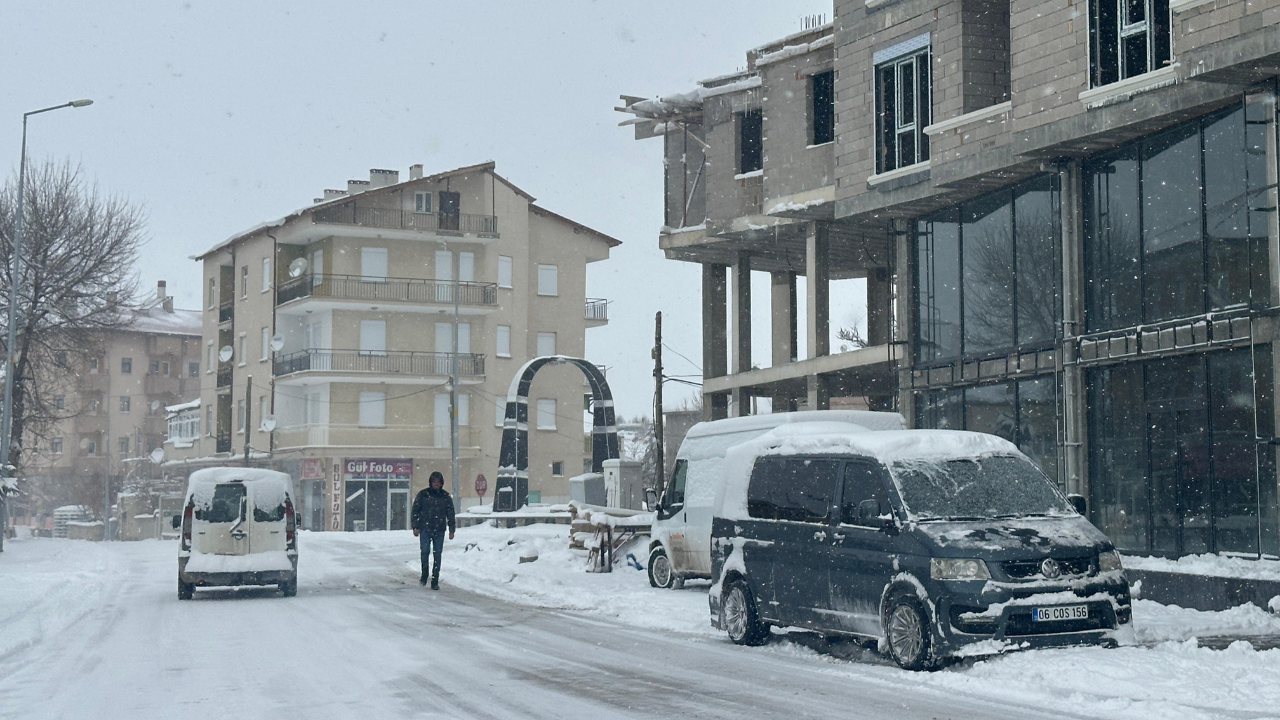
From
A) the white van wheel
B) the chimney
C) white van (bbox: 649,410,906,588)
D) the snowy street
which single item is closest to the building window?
white van (bbox: 649,410,906,588)

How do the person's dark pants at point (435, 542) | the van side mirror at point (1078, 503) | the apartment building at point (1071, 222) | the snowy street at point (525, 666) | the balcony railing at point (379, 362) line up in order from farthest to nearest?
the balcony railing at point (379, 362)
the person's dark pants at point (435, 542)
the apartment building at point (1071, 222)
the van side mirror at point (1078, 503)
the snowy street at point (525, 666)

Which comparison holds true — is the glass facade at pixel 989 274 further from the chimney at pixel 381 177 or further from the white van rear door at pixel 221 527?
the chimney at pixel 381 177

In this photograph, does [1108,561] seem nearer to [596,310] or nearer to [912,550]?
[912,550]

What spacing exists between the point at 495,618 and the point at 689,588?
510cm

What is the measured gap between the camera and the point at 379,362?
64.2m

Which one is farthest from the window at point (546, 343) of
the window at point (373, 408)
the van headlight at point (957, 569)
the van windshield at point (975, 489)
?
the van headlight at point (957, 569)

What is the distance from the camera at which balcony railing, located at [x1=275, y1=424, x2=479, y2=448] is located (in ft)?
206

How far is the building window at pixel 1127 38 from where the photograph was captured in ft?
59.7

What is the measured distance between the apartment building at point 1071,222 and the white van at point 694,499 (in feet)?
11.1

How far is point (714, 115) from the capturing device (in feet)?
109

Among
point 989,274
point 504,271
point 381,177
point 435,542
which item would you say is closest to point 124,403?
point 381,177

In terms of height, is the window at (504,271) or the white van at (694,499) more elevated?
the window at (504,271)

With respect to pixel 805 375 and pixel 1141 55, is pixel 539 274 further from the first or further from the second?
pixel 1141 55

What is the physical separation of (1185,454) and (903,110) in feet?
30.4
